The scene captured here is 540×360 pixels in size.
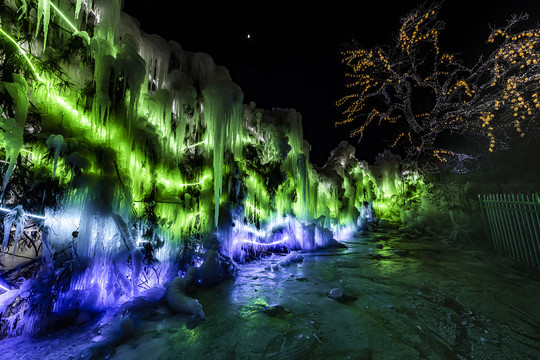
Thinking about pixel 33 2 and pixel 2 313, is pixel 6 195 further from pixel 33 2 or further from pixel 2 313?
pixel 33 2

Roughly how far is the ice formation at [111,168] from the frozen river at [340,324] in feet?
1.73

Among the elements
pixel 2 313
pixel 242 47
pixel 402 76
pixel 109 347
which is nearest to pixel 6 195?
pixel 2 313

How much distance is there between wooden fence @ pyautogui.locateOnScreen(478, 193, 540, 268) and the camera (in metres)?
5.07

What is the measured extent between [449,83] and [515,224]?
314 inches

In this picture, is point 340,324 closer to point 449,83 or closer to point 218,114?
point 218,114

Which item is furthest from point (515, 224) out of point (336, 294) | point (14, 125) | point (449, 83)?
Result: point (14, 125)

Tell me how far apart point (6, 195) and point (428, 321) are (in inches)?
240

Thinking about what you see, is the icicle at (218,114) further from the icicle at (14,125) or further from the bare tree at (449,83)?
the bare tree at (449,83)

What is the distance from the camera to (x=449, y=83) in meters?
10.7

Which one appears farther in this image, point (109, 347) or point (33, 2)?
point (33, 2)

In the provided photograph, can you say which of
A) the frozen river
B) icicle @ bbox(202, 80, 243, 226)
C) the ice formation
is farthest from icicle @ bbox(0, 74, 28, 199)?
icicle @ bbox(202, 80, 243, 226)

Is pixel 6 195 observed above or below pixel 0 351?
above

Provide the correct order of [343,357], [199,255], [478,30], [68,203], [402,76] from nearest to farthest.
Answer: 1. [343,357]
2. [68,203]
3. [199,255]
4. [478,30]
5. [402,76]

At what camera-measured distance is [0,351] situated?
2.53m
